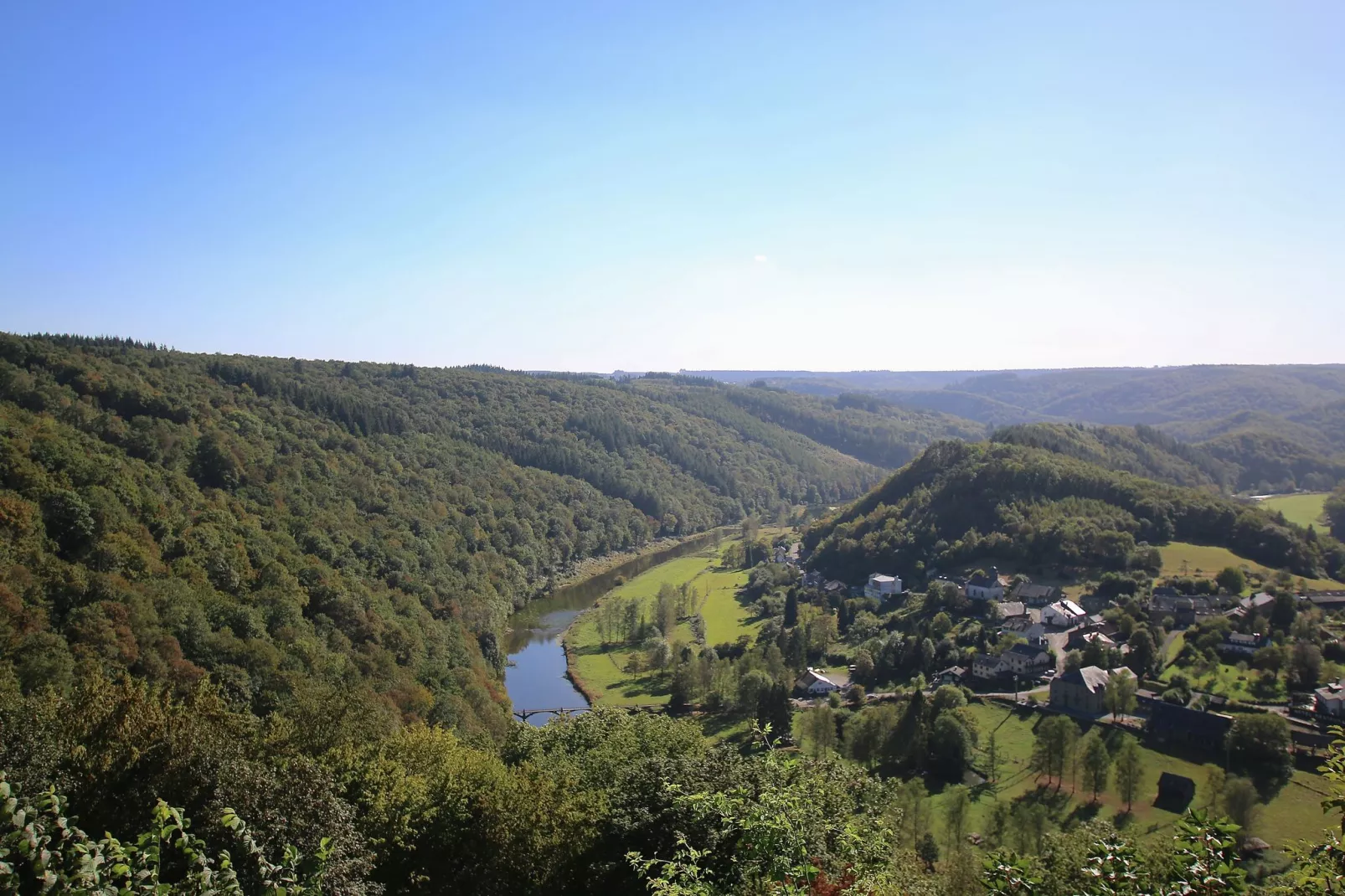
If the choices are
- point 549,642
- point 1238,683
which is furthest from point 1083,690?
point 549,642

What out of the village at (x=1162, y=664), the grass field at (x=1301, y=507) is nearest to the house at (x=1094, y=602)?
the village at (x=1162, y=664)

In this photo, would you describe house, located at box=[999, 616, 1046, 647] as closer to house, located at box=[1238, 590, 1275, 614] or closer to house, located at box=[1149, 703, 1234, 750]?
house, located at box=[1149, 703, 1234, 750]

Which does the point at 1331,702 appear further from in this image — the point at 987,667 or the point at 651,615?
the point at 651,615

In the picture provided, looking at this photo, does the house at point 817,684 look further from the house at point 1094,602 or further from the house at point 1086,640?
the house at point 1094,602

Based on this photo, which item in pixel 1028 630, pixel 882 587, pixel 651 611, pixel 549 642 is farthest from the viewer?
pixel 882 587

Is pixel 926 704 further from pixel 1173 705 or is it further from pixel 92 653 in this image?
pixel 92 653

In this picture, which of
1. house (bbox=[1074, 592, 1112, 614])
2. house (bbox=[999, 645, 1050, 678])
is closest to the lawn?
house (bbox=[999, 645, 1050, 678])
